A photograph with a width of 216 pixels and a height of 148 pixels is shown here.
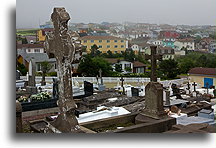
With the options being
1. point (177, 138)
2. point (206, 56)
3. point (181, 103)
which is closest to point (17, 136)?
point (177, 138)

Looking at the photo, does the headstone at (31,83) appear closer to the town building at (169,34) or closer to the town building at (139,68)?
the town building at (139,68)

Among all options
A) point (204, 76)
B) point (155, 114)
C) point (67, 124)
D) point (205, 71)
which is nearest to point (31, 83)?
point (155, 114)

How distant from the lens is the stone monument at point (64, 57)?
143 inches

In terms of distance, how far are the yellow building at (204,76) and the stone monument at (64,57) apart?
1517 centimetres

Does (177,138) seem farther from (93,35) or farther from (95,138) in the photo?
(93,35)

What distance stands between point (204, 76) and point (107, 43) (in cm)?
3076

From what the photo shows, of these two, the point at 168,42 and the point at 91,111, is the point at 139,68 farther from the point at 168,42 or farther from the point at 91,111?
the point at 91,111

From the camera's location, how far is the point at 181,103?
307 inches

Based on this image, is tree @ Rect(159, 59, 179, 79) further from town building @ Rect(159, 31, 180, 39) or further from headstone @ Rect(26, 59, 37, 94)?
town building @ Rect(159, 31, 180, 39)

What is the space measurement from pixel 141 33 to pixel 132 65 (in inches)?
723

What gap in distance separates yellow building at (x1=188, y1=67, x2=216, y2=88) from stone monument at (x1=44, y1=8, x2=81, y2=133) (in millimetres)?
15172

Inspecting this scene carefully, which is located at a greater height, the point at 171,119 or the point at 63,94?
the point at 63,94

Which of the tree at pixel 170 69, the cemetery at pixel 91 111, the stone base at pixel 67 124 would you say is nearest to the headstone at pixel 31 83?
the cemetery at pixel 91 111

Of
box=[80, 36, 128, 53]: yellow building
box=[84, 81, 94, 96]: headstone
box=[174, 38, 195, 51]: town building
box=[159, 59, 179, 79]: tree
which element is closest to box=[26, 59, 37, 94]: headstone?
box=[84, 81, 94, 96]: headstone
